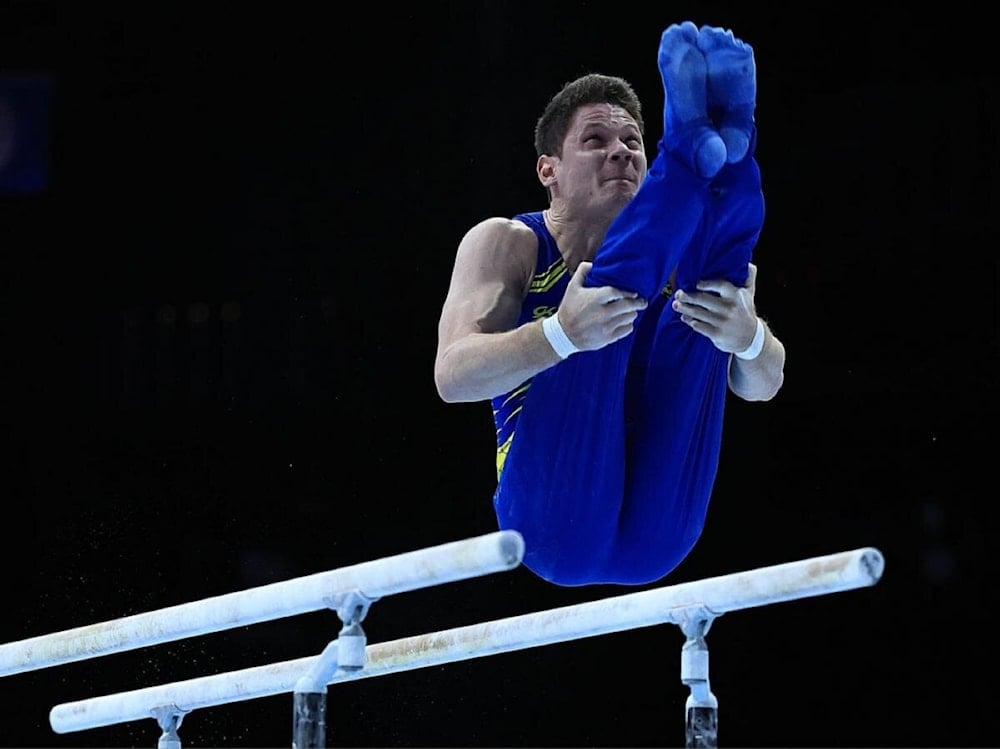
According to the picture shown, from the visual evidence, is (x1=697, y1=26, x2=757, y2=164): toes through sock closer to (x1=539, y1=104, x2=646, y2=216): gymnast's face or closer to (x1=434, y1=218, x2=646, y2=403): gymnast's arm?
(x1=434, y1=218, x2=646, y2=403): gymnast's arm

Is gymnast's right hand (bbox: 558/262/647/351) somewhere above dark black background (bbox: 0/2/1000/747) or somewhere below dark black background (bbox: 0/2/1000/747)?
below

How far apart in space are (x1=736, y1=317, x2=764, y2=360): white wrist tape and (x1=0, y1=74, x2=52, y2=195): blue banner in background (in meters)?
6.51

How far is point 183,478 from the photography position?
916 cm

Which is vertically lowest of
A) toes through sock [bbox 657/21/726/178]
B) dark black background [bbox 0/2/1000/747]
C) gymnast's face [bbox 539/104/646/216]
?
toes through sock [bbox 657/21/726/178]

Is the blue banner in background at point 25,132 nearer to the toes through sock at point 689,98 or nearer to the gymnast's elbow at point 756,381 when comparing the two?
the gymnast's elbow at point 756,381

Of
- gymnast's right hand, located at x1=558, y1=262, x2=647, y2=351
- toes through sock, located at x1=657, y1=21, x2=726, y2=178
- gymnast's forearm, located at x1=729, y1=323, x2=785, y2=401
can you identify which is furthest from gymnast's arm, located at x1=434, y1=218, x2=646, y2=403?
gymnast's forearm, located at x1=729, y1=323, x2=785, y2=401

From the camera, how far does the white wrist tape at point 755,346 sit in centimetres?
432

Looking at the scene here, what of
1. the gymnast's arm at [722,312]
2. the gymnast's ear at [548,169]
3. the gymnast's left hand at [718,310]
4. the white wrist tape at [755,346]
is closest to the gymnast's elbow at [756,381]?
the white wrist tape at [755,346]

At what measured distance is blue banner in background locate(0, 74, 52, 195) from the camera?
9.55 meters

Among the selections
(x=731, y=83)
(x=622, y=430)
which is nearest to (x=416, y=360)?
(x=622, y=430)

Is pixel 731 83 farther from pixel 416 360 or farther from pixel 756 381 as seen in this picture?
pixel 416 360

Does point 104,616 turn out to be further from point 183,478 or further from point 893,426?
point 893,426

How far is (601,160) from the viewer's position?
4.56m

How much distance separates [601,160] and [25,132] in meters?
6.10
